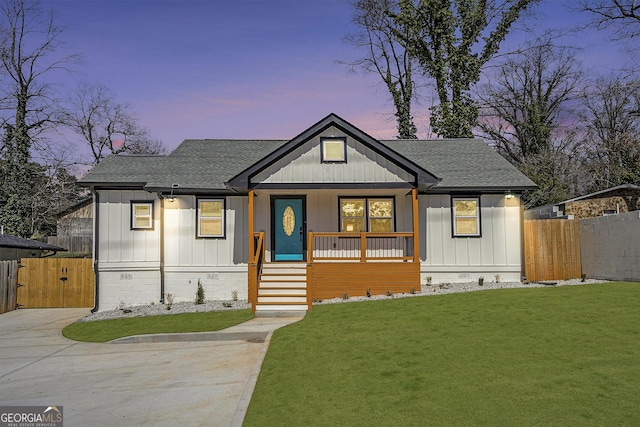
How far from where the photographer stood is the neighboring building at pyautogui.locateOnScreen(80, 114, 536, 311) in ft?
55.4

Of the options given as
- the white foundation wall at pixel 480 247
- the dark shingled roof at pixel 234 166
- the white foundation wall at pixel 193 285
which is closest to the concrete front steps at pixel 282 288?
the white foundation wall at pixel 193 285

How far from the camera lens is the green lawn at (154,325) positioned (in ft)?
41.8

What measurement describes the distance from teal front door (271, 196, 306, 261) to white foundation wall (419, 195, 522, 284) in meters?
4.44

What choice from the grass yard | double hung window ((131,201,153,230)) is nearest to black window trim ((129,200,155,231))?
double hung window ((131,201,153,230))

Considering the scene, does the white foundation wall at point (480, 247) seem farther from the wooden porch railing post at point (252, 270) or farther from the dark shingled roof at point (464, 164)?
the wooden porch railing post at point (252, 270)

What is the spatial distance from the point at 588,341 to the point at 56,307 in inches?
705

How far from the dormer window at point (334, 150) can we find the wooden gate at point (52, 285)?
32.4 feet

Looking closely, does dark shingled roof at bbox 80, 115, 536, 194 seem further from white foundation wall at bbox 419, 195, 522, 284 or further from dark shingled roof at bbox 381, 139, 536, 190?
white foundation wall at bbox 419, 195, 522, 284

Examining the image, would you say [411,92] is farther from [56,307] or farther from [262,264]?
[56,307]

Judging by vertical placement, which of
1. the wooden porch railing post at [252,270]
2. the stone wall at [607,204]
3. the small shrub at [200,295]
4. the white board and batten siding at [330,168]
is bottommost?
the small shrub at [200,295]

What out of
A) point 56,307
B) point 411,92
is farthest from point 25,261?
point 411,92

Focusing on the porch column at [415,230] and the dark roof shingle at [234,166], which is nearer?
the porch column at [415,230]
